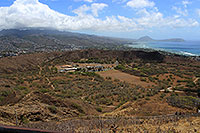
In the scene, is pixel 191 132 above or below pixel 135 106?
above

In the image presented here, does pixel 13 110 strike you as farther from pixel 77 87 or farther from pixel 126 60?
pixel 126 60

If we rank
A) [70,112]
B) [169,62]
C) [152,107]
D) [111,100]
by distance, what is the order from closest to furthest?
[70,112], [152,107], [111,100], [169,62]

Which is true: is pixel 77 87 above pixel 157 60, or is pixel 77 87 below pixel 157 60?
below

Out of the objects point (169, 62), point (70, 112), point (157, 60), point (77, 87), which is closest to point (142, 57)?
point (157, 60)

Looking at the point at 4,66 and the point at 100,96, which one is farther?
the point at 4,66

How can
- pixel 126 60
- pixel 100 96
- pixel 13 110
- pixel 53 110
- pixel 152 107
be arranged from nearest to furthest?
1. pixel 13 110
2. pixel 53 110
3. pixel 152 107
4. pixel 100 96
5. pixel 126 60

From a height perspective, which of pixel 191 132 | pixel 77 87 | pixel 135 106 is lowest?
pixel 77 87

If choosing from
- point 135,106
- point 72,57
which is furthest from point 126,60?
point 135,106

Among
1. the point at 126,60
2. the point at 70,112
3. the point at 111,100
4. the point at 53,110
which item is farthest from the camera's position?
the point at 126,60

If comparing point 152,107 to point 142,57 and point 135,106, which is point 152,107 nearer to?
point 135,106
